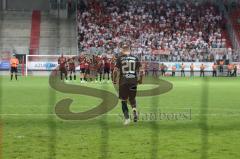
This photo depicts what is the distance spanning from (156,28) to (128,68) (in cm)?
4193

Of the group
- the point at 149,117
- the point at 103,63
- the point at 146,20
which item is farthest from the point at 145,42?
the point at 149,117

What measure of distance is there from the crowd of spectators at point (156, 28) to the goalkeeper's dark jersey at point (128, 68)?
36.0 meters

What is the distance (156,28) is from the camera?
5544 centimetres

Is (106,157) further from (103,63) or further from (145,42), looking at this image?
(145,42)

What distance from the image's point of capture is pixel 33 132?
39.8 ft

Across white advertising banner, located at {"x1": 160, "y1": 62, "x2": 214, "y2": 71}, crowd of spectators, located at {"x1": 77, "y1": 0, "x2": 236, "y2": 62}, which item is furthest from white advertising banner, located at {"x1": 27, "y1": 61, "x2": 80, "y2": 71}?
white advertising banner, located at {"x1": 160, "y1": 62, "x2": 214, "y2": 71}

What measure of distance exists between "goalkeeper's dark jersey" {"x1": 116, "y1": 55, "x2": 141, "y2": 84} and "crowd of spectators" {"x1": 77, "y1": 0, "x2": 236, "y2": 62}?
118 ft

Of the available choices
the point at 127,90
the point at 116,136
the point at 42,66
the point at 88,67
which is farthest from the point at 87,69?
the point at 116,136

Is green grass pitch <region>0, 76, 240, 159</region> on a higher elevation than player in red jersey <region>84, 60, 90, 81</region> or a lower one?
lower

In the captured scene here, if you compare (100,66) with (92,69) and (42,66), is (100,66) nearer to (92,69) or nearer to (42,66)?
(92,69)

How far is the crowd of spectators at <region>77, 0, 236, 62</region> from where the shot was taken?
51.4m

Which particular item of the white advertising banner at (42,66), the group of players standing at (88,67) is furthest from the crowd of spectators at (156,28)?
the group of players standing at (88,67)

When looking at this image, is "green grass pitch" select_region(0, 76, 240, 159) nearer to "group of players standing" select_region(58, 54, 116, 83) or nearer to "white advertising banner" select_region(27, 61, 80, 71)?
"group of players standing" select_region(58, 54, 116, 83)

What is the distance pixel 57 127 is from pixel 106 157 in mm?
3998
